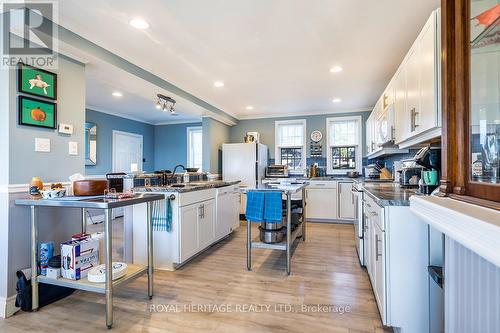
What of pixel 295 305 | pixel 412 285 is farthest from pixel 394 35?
pixel 295 305

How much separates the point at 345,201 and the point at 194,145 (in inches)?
163

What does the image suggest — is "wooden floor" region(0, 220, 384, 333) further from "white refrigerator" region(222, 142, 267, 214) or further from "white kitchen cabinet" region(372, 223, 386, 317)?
"white refrigerator" region(222, 142, 267, 214)

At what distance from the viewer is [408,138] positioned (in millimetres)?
2285

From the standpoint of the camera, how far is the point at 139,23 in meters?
2.29

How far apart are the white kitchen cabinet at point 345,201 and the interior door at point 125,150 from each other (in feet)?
15.5

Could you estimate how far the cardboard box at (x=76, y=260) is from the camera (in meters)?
1.97

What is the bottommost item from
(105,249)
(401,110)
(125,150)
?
(105,249)

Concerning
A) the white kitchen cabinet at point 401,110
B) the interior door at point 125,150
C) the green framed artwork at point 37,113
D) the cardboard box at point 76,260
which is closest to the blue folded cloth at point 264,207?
the white kitchen cabinet at point 401,110

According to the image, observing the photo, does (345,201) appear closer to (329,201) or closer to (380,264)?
(329,201)

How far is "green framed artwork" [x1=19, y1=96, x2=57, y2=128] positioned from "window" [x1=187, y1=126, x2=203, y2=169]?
15.4ft

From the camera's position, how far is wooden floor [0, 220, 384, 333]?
1843 millimetres

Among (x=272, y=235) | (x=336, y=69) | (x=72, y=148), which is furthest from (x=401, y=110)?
(x=72, y=148)

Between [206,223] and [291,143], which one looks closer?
[206,223]

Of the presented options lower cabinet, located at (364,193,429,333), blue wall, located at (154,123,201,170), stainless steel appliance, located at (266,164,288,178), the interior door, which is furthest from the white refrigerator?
lower cabinet, located at (364,193,429,333)
